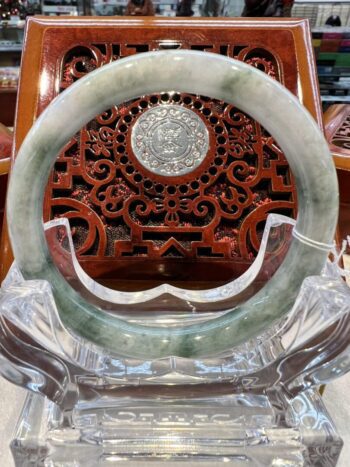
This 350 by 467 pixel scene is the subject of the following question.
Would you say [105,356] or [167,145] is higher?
[167,145]

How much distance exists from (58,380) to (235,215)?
50cm

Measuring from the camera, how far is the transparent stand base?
0.62 metres

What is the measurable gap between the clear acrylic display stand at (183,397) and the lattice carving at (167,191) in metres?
0.29

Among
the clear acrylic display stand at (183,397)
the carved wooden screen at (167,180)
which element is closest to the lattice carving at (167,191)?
the carved wooden screen at (167,180)

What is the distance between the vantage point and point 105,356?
643 mm

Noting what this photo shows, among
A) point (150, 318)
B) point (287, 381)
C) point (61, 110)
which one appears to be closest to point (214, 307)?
point (150, 318)

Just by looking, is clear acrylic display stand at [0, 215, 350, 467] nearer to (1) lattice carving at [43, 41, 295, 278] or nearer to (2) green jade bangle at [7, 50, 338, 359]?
(2) green jade bangle at [7, 50, 338, 359]

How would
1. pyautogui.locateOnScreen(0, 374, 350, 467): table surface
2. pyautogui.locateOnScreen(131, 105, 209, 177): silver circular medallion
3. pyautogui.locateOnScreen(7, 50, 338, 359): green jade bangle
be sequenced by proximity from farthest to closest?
pyautogui.locateOnScreen(131, 105, 209, 177): silver circular medallion
pyautogui.locateOnScreen(0, 374, 350, 467): table surface
pyautogui.locateOnScreen(7, 50, 338, 359): green jade bangle

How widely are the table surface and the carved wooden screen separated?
0.97 ft

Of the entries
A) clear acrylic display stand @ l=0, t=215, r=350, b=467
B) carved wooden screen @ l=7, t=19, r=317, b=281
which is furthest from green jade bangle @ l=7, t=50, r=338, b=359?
carved wooden screen @ l=7, t=19, r=317, b=281

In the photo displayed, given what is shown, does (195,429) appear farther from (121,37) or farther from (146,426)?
(121,37)

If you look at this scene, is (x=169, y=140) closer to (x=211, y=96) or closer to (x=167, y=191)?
(x=167, y=191)

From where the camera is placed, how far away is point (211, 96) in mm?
578

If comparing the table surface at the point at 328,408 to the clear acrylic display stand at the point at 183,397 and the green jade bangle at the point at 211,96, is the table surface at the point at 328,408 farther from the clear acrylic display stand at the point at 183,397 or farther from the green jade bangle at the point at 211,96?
the green jade bangle at the point at 211,96
